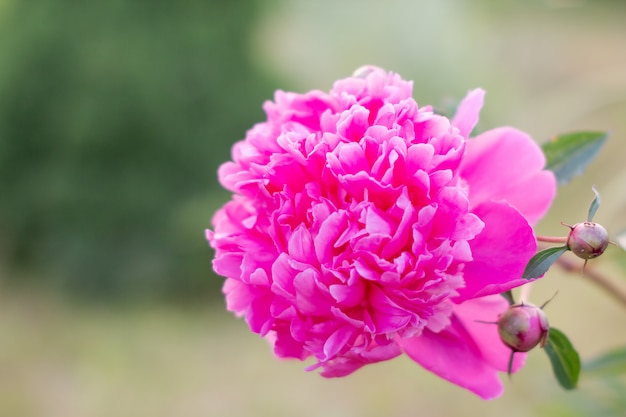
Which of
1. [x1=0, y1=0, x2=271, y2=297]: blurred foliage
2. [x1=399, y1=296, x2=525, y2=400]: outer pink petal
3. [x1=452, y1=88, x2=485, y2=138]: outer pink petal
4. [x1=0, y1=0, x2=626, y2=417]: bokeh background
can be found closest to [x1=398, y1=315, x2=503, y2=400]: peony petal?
[x1=399, y1=296, x2=525, y2=400]: outer pink petal

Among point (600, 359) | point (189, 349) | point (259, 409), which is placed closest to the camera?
point (600, 359)

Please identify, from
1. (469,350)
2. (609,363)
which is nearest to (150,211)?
(609,363)

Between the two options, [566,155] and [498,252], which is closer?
[498,252]

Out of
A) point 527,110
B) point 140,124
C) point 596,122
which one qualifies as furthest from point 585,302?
point 140,124

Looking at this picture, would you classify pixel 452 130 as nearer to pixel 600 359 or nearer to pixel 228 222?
pixel 228 222

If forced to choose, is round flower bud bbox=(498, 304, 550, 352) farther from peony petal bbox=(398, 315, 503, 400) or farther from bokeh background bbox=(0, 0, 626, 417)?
bokeh background bbox=(0, 0, 626, 417)

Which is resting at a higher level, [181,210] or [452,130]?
[452,130]

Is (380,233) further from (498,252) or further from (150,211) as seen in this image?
(150,211)

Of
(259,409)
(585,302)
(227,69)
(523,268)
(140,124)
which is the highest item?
(523,268)
